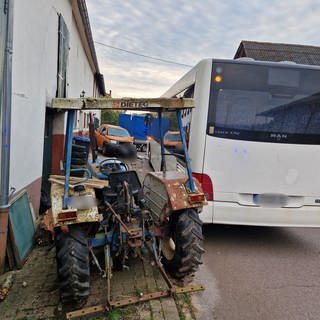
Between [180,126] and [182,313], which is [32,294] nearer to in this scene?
[182,313]

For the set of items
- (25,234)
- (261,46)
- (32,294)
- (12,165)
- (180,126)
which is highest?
(261,46)

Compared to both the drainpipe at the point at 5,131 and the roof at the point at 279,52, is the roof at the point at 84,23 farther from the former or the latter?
the roof at the point at 279,52

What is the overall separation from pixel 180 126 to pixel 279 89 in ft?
6.75

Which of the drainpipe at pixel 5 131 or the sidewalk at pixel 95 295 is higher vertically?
the drainpipe at pixel 5 131

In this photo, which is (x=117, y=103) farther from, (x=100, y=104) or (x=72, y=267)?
(x=72, y=267)

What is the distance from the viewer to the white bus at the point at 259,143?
15.0 feet

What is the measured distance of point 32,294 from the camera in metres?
3.14

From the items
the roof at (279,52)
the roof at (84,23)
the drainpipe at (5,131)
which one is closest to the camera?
the drainpipe at (5,131)

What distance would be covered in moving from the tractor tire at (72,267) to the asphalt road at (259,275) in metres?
1.21

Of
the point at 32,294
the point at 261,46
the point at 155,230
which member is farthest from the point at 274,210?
the point at 261,46

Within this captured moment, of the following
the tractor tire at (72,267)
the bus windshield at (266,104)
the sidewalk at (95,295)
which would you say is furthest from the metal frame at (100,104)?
the bus windshield at (266,104)

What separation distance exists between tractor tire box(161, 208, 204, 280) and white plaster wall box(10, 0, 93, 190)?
2.25 meters

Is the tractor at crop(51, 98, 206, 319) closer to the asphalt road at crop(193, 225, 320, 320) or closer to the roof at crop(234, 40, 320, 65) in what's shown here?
the asphalt road at crop(193, 225, 320, 320)

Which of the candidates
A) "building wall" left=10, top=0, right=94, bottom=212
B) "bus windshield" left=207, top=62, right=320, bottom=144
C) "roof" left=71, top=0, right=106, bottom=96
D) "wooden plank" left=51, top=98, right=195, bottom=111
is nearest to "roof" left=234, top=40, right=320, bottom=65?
"roof" left=71, top=0, right=106, bottom=96
